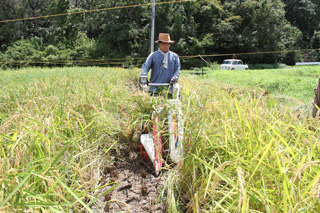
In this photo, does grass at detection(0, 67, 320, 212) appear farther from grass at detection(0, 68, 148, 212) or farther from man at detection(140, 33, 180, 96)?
man at detection(140, 33, 180, 96)

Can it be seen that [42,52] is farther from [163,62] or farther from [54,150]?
[54,150]

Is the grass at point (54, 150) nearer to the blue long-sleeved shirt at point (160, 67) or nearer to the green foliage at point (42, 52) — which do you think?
the blue long-sleeved shirt at point (160, 67)

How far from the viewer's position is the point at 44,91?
3789mm

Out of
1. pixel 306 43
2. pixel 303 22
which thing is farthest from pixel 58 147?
pixel 303 22

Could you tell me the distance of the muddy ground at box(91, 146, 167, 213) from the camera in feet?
5.75

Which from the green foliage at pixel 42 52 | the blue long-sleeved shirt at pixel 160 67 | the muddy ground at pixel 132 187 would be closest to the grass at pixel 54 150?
the muddy ground at pixel 132 187

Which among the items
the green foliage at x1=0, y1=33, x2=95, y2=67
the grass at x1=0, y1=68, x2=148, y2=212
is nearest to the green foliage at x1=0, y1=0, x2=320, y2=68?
the green foliage at x1=0, y1=33, x2=95, y2=67

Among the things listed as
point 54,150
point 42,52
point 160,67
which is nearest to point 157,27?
point 42,52

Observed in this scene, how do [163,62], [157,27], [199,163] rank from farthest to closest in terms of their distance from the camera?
[157,27], [163,62], [199,163]

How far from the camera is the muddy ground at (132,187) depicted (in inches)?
69.1

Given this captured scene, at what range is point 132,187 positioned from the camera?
2.07m

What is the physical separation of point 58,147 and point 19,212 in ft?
2.32

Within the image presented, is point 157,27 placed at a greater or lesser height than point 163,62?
greater

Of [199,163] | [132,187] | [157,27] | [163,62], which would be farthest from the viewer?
[157,27]
